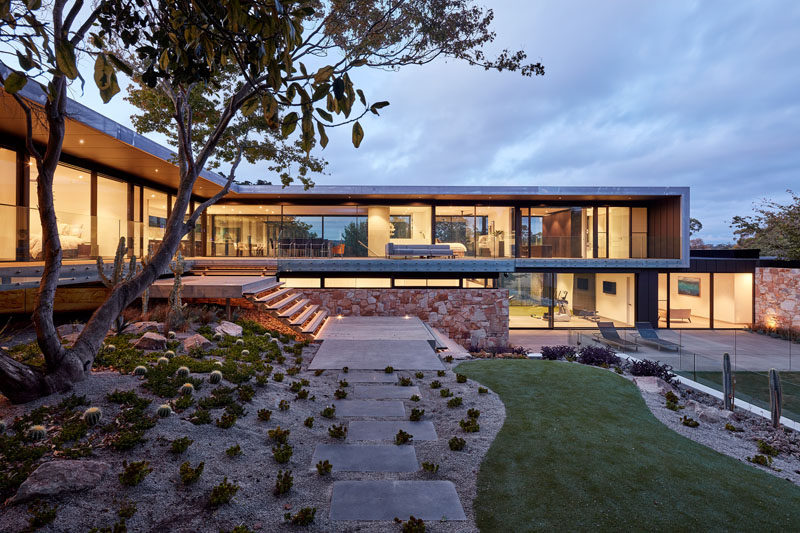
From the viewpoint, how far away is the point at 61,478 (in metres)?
2.65

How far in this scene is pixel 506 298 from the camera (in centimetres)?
1198

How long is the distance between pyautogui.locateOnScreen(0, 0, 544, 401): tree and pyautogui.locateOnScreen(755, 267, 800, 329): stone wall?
16287mm

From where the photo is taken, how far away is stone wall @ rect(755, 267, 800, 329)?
1404 centimetres

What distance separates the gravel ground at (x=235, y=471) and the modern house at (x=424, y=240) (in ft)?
18.7

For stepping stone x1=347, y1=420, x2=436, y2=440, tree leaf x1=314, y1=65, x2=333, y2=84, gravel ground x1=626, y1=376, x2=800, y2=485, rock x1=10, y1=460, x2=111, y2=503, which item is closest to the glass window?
rock x1=10, y1=460, x2=111, y2=503

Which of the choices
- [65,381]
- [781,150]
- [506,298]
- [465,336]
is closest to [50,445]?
[65,381]

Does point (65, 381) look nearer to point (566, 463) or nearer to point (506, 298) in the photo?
point (566, 463)

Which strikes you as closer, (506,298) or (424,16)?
(424,16)

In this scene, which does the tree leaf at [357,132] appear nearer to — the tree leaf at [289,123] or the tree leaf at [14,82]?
the tree leaf at [289,123]

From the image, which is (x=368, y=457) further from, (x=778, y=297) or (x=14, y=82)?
(x=778, y=297)

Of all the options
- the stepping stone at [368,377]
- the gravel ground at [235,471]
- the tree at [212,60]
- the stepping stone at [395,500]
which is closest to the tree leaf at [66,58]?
the tree at [212,60]

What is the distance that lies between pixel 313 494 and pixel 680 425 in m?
5.04

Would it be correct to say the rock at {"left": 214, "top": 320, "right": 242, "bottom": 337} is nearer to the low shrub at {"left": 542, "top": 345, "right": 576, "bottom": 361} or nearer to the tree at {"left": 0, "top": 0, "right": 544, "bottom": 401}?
the tree at {"left": 0, "top": 0, "right": 544, "bottom": 401}

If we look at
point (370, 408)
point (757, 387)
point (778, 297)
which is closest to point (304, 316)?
point (370, 408)
